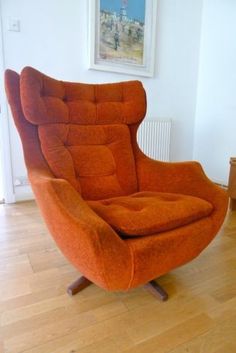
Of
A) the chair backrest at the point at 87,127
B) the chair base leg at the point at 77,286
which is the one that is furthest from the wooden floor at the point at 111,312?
the chair backrest at the point at 87,127

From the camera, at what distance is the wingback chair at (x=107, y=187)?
848mm

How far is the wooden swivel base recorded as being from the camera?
112 cm

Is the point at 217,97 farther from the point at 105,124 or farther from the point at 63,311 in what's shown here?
the point at 63,311

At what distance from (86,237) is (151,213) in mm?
304

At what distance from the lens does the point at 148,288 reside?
1.16 m

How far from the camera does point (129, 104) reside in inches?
58.9

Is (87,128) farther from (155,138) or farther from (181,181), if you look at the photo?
(155,138)

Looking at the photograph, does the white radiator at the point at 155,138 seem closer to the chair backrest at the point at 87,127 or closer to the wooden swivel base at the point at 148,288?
the chair backrest at the point at 87,127

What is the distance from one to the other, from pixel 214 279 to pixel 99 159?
85 cm

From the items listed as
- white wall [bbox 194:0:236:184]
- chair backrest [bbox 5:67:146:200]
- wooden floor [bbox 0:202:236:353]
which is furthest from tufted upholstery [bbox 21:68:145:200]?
white wall [bbox 194:0:236:184]

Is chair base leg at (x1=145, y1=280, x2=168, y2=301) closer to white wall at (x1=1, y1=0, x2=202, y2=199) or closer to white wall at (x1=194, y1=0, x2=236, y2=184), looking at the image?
white wall at (x1=1, y1=0, x2=202, y2=199)

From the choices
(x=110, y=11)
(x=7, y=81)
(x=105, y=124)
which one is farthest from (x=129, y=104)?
(x=110, y=11)

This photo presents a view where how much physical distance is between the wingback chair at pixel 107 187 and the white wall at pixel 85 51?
101 centimetres

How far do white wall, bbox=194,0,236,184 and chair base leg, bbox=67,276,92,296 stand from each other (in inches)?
86.3
